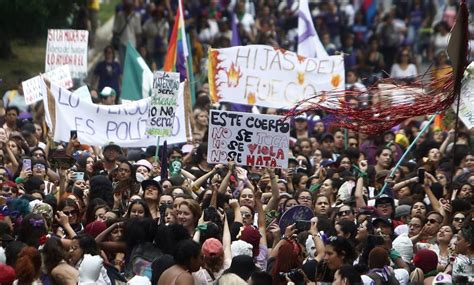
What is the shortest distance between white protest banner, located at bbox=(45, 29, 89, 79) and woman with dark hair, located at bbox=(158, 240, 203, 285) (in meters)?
10.9

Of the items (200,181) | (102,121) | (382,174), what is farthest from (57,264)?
(102,121)

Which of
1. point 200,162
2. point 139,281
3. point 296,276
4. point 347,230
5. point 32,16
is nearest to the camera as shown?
point 139,281

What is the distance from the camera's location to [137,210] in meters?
14.5

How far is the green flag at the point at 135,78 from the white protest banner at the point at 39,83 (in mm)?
1510

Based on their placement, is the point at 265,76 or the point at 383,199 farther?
the point at 265,76

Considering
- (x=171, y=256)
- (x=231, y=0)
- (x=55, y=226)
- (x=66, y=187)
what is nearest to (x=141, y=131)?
(x=66, y=187)

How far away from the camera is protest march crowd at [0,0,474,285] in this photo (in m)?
12.7

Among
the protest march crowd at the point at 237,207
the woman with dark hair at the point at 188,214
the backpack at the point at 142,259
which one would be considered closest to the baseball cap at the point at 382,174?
the protest march crowd at the point at 237,207

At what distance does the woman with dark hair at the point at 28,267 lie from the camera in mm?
11648

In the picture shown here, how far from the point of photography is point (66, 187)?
16.7 metres

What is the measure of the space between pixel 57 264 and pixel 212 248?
1.27 meters

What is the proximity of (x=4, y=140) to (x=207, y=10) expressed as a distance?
1416 cm

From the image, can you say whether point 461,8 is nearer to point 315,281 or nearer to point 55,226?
point 315,281

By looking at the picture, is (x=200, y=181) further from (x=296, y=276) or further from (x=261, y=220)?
(x=296, y=276)
